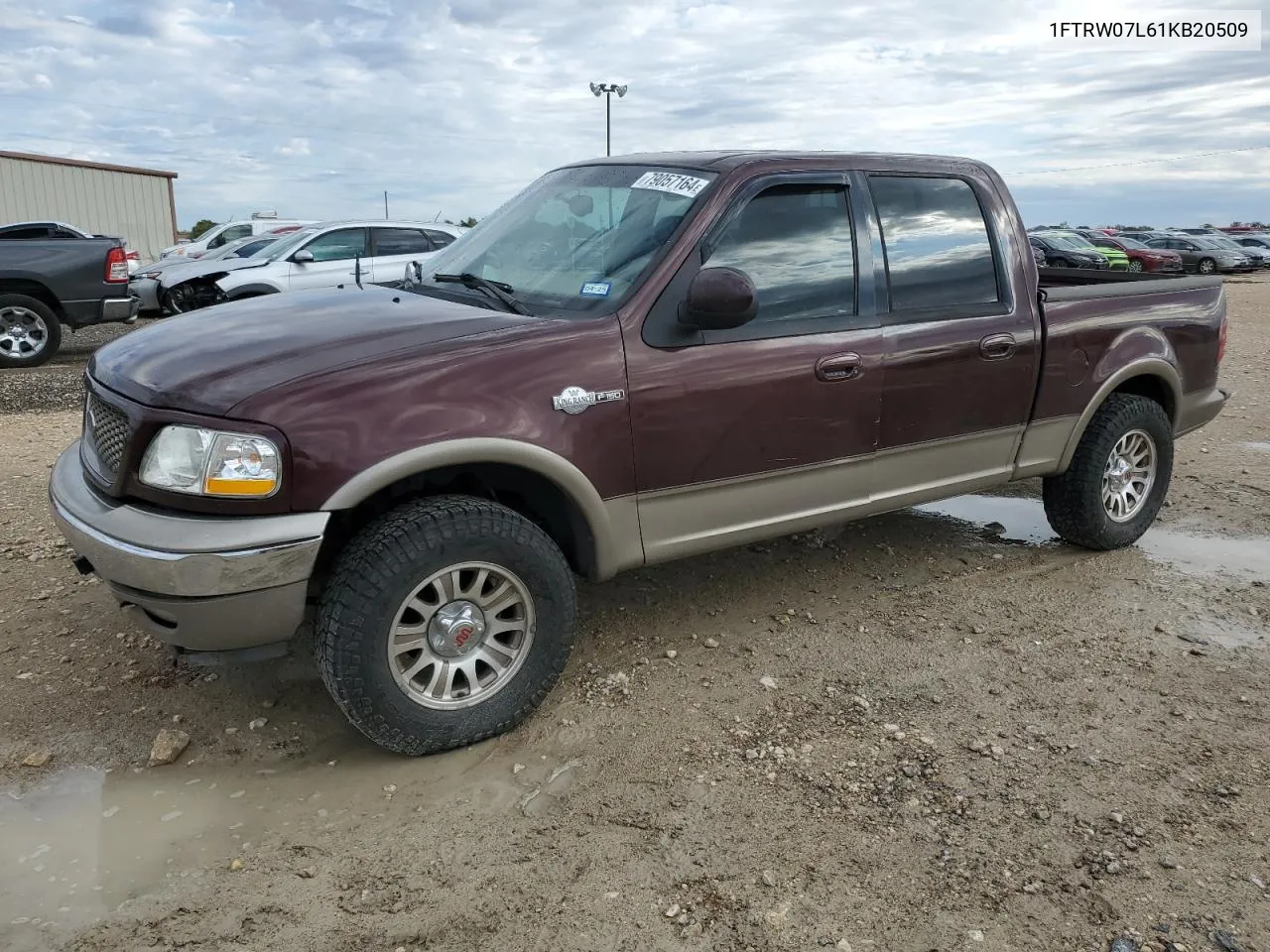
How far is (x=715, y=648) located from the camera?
4.16 m

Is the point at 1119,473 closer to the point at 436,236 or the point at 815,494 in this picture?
the point at 815,494

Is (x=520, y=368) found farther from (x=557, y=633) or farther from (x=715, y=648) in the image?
(x=715, y=648)

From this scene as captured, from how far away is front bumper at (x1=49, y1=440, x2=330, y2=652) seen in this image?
2.84 m

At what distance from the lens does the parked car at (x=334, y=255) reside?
1189 cm

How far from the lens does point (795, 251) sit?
3930 mm

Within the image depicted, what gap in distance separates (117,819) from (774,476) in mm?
2458

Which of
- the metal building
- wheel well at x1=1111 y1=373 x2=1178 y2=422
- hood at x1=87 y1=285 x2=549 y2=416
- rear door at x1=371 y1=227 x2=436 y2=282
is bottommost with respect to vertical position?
wheel well at x1=1111 y1=373 x2=1178 y2=422

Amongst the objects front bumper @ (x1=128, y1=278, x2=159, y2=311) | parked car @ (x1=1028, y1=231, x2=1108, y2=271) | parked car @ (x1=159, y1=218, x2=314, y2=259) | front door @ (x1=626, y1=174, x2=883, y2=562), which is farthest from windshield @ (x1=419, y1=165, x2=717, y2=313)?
parked car @ (x1=1028, y1=231, x2=1108, y2=271)

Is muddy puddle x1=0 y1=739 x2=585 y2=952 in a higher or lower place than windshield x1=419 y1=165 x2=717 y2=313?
lower

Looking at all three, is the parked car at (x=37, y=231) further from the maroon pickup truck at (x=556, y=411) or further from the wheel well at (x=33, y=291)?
the maroon pickup truck at (x=556, y=411)

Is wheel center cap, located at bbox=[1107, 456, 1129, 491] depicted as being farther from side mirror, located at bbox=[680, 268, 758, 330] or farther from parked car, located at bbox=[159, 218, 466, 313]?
parked car, located at bbox=[159, 218, 466, 313]

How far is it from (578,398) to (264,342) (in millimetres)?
1024

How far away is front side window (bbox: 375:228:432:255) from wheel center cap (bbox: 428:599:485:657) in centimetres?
981

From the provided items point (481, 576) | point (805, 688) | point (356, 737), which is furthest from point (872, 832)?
point (356, 737)
